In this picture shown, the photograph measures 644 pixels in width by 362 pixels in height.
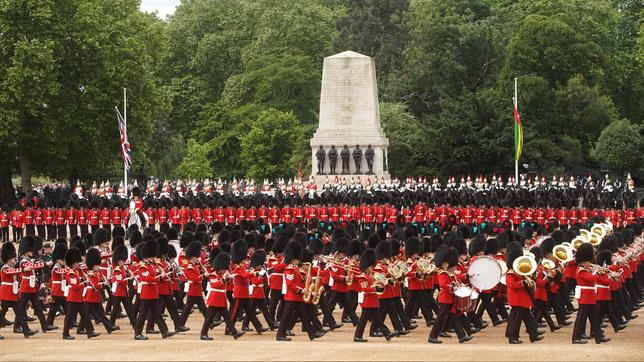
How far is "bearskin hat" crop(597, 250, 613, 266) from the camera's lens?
2044 centimetres

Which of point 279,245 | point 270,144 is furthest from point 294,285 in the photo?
point 270,144

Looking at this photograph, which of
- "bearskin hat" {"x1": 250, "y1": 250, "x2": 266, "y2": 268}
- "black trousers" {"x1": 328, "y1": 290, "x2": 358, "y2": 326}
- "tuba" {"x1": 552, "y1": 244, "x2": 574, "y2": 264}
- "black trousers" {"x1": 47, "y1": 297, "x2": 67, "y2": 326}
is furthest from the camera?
"black trousers" {"x1": 328, "y1": 290, "x2": 358, "y2": 326}

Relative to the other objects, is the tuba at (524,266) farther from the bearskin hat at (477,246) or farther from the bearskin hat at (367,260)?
the bearskin hat at (477,246)

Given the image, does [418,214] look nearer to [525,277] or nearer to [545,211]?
[545,211]

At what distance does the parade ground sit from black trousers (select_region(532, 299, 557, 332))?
198 millimetres

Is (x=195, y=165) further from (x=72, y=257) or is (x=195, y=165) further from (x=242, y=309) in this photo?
(x=242, y=309)

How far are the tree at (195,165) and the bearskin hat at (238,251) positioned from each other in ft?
164

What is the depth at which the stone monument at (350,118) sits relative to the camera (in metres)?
50.8

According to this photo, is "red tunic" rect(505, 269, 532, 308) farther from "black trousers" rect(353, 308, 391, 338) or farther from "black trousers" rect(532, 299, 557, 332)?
"black trousers" rect(353, 308, 391, 338)

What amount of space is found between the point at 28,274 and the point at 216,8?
66373mm

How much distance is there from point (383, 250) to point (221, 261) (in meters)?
2.64

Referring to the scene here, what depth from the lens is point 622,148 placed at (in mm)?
57812

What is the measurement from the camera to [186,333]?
21.4 meters

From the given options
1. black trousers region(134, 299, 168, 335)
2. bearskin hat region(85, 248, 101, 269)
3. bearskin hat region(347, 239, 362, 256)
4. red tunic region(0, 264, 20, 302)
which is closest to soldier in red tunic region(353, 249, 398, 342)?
bearskin hat region(347, 239, 362, 256)
